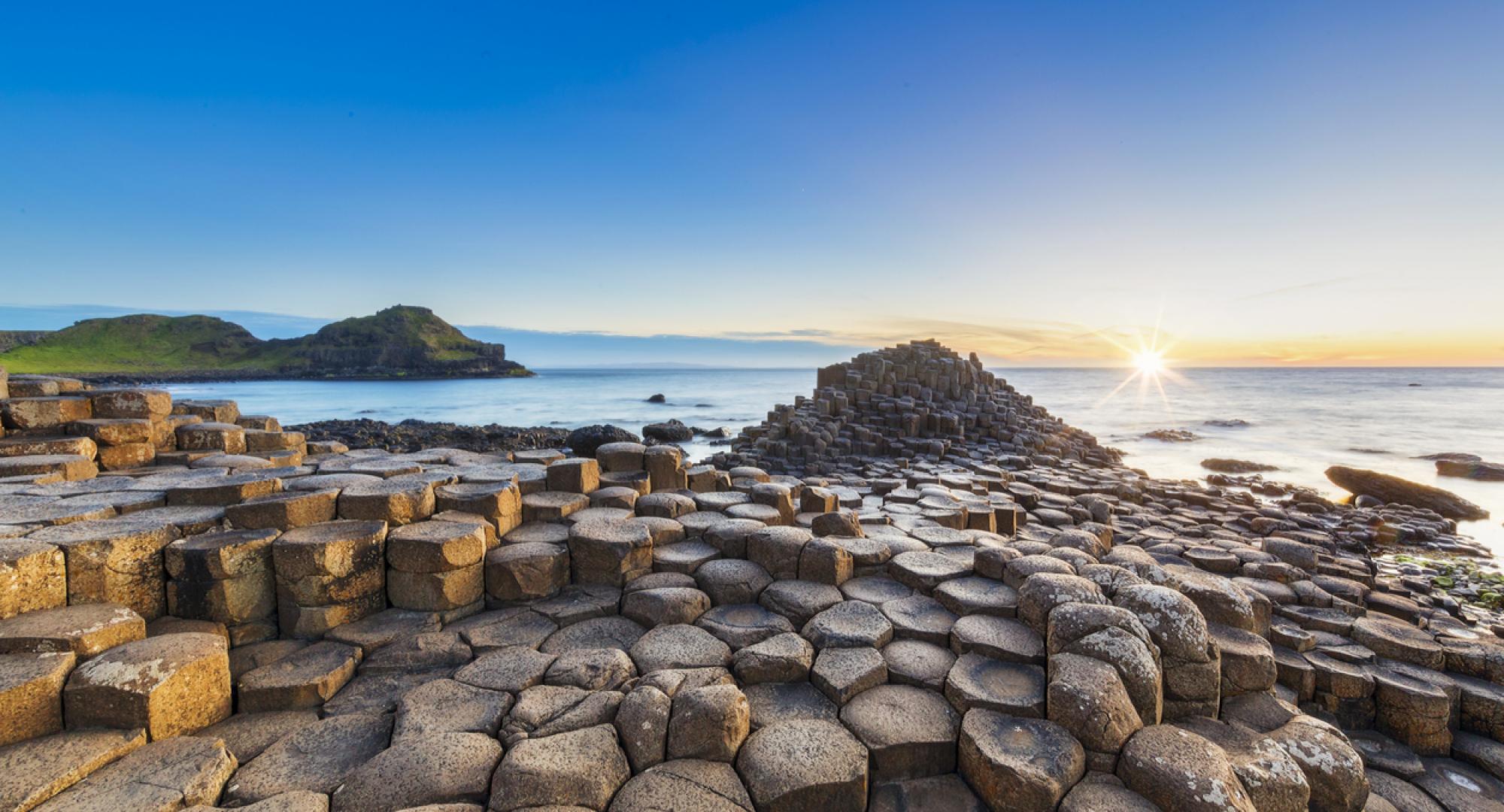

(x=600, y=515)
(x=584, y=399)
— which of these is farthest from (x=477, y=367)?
(x=600, y=515)

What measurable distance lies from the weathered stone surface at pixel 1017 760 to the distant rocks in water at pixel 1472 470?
26650 millimetres

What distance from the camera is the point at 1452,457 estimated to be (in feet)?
72.4

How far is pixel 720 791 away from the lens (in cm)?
270

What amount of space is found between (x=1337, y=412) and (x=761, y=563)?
60.8m

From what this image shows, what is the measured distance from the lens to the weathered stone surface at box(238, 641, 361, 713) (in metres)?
3.41

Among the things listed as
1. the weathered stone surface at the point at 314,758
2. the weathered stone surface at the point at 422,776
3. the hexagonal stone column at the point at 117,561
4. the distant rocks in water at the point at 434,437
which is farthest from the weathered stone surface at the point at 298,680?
the distant rocks in water at the point at 434,437

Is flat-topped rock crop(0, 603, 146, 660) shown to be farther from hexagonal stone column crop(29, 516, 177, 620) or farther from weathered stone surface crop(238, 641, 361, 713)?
weathered stone surface crop(238, 641, 361, 713)

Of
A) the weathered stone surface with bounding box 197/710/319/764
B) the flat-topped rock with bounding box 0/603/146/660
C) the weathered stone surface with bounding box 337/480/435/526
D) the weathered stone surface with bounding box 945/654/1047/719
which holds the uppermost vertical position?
the weathered stone surface with bounding box 337/480/435/526

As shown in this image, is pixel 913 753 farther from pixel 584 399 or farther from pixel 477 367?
pixel 477 367

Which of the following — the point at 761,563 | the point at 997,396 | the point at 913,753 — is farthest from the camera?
the point at 997,396

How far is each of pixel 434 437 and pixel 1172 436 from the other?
3382 centimetres

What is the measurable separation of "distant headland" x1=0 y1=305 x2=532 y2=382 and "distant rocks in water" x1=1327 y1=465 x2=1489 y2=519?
10017cm

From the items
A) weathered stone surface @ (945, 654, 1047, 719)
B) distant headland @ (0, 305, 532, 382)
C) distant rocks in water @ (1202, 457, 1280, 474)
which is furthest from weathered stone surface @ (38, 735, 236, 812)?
distant headland @ (0, 305, 532, 382)

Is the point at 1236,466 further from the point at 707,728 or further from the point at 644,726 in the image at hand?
the point at 644,726
